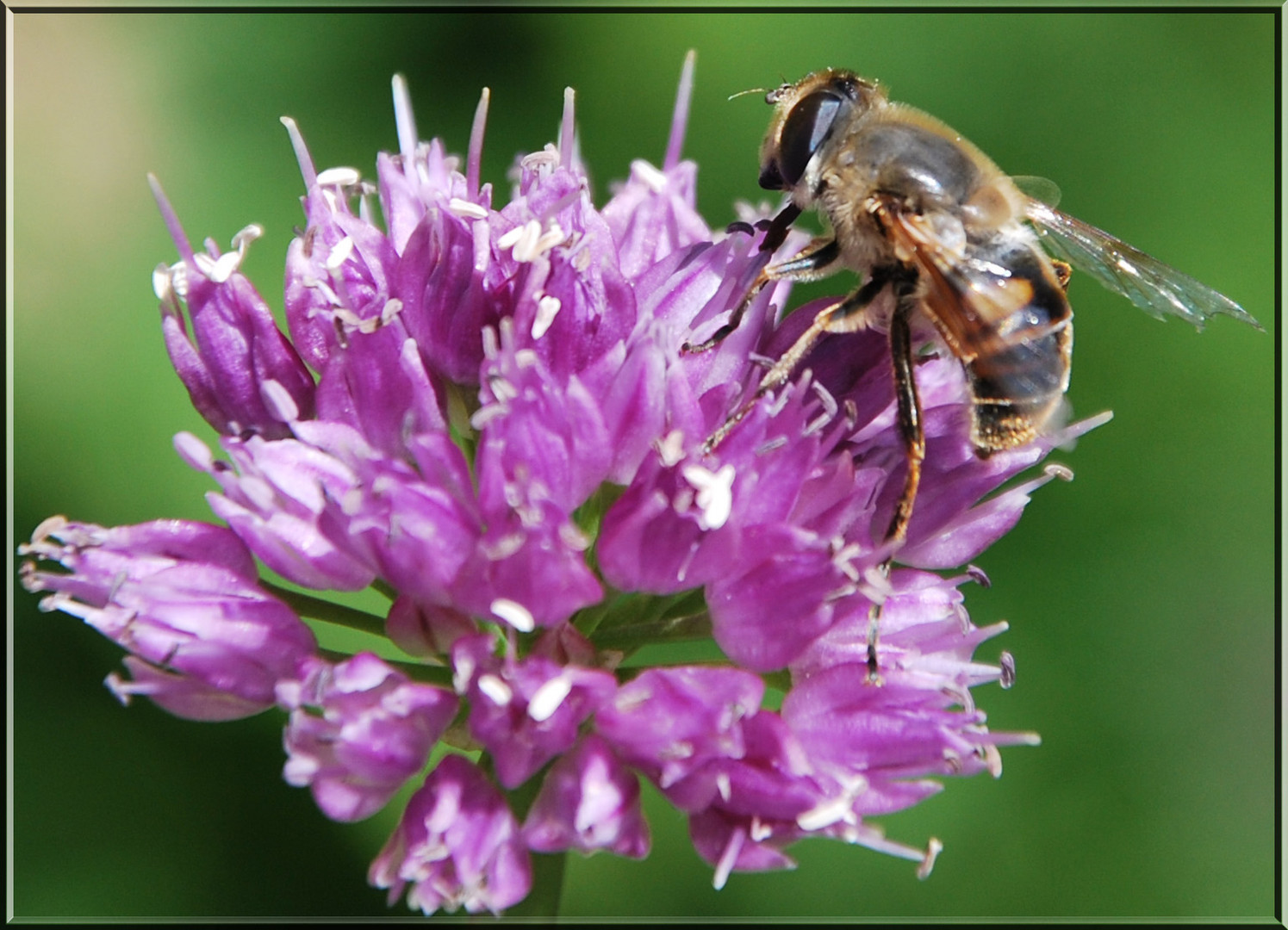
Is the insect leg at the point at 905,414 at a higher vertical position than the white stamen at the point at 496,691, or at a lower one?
higher

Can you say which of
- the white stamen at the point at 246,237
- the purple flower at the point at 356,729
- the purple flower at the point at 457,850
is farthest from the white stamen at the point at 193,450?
the purple flower at the point at 457,850

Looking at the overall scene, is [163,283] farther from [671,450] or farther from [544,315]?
[671,450]

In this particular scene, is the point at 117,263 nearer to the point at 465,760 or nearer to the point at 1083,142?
the point at 465,760

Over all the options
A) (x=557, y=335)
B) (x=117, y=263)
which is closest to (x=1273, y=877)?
(x=557, y=335)

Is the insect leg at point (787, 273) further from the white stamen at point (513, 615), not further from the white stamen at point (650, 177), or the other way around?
the white stamen at point (513, 615)

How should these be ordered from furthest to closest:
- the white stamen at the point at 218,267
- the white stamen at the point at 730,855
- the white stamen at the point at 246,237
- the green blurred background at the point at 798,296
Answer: the green blurred background at the point at 798,296
the white stamen at the point at 246,237
the white stamen at the point at 218,267
the white stamen at the point at 730,855

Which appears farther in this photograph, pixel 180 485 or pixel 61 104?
pixel 61 104
